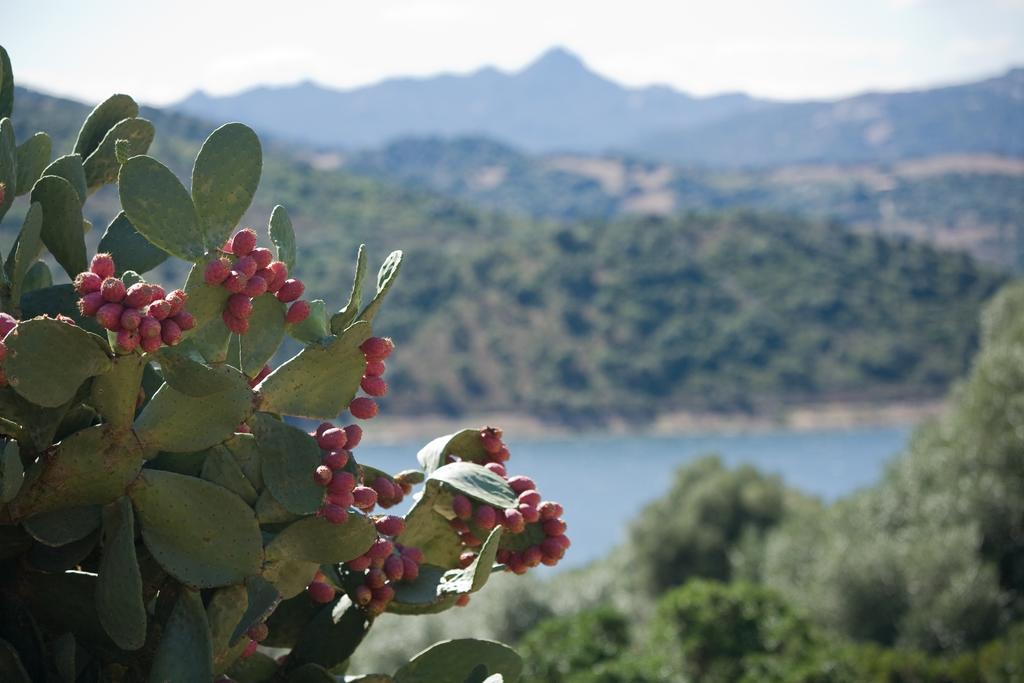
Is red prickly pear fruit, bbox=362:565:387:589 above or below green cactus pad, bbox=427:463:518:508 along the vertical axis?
below

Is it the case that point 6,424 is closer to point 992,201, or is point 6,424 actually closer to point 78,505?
point 78,505

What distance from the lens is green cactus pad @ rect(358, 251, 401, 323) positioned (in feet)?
4.37

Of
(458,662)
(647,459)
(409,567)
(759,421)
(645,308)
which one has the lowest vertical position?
(647,459)

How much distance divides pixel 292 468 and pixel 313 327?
17cm

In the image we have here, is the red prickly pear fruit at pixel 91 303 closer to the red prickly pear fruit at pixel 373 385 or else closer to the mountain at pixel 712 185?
the red prickly pear fruit at pixel 373 385

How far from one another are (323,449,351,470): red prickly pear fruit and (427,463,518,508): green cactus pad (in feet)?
0.42

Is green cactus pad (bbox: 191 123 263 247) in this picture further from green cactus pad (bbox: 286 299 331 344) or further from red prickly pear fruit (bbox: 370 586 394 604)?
red prickly pear fruit (bbox: 370 586 394 604)

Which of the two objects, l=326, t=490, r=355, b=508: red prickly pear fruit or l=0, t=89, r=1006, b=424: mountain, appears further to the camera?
l=0, t=89, r=1006, b=424: mountain

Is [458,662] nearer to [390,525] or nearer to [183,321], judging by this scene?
[390,525]

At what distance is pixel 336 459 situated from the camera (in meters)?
1.31

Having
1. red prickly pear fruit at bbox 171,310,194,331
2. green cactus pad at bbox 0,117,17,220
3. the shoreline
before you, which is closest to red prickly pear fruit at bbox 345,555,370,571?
red prickly pear fruit at bbox 171,310,194,331

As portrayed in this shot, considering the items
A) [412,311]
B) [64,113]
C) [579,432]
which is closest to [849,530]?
[64,113]

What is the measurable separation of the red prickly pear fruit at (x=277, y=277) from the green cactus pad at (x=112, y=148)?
1.23 ft

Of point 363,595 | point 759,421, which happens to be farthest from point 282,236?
point 759,421
